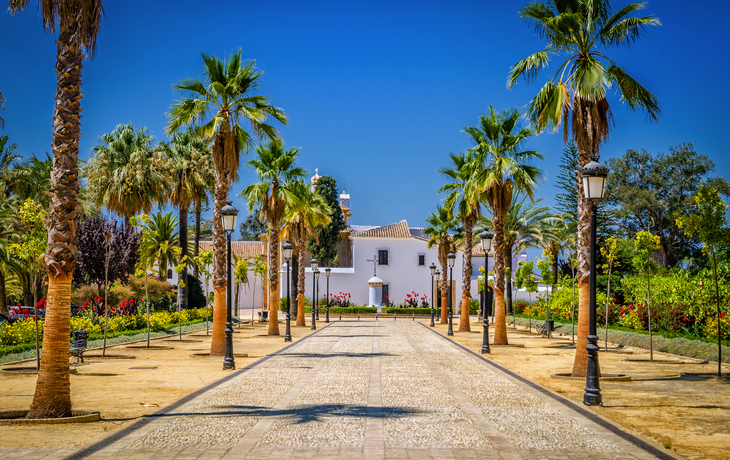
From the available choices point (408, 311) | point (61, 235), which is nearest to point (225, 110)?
point (61, 235)

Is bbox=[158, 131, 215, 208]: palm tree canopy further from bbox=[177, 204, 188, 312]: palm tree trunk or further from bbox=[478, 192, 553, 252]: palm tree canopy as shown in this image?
bbox=[478, 192, 553, 252]: palm tree canopy

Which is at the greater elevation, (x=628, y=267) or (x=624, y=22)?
(x=624, y=22)

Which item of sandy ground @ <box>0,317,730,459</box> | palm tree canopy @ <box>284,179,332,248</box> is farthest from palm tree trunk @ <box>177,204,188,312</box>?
sandy ground @ <box>0,317,730,459</box>

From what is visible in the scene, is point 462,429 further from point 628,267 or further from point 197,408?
point 628,267

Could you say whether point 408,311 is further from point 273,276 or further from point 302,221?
point 273,276

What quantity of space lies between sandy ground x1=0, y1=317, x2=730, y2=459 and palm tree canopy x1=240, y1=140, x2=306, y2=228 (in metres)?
8.00

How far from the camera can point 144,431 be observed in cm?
799

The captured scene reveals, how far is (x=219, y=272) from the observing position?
59.8 ft

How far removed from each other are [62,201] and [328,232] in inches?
1964

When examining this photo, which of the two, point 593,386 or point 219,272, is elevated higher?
point 219,272

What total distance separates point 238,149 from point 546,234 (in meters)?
32.4

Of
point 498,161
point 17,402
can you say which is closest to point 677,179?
point 498,161

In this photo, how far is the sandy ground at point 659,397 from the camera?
7.91 metres

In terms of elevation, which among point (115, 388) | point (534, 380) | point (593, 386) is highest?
point (593, 386)
